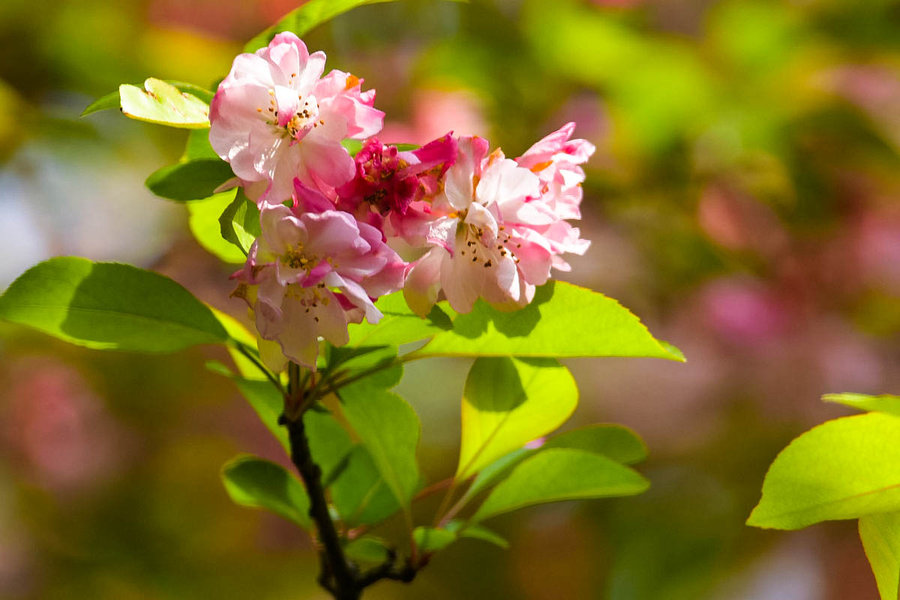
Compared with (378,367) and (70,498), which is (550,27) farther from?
(70,498)

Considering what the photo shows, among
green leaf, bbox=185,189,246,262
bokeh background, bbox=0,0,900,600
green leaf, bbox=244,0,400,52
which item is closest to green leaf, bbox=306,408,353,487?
green leaf, bbox=185,189,246,262

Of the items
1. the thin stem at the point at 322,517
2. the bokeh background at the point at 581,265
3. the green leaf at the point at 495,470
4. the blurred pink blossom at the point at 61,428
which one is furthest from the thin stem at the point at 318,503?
the blurred pink blossom at the point at 61,428

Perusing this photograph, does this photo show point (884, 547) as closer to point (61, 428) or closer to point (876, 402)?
point (876, 402)

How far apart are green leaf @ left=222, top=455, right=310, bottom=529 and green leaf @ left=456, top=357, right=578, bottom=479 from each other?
0.11 metres

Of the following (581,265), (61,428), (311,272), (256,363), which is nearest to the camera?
(311,272)

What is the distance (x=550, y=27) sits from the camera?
1.32 m

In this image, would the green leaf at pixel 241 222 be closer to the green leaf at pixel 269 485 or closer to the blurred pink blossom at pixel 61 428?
the green leaf at pixel 269 485

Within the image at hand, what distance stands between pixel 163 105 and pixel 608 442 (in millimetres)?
321

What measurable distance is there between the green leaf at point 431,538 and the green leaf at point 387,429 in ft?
0.06

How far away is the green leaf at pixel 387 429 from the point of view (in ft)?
1.48

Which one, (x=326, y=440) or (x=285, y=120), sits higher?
(x=285, y=120)

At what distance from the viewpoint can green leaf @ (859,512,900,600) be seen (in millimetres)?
373

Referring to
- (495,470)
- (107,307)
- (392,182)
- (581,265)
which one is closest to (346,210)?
(392,182)

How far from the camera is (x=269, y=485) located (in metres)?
0.48
